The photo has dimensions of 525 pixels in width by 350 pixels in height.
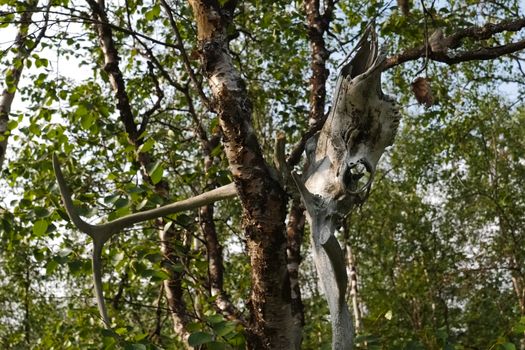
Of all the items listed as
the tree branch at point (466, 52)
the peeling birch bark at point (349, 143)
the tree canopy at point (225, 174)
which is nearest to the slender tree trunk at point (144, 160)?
the tree canopy at point (225, 174)

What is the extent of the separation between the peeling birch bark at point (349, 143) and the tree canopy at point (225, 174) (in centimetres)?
9

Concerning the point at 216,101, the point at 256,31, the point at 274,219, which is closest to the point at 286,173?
the point at 274,219

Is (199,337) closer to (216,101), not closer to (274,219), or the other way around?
(274,219)

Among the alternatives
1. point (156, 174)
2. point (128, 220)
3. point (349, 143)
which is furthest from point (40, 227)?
point (349, 143)

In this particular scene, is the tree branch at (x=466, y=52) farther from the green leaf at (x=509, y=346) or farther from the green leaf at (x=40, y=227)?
the green leaf at (x=40, y=227)

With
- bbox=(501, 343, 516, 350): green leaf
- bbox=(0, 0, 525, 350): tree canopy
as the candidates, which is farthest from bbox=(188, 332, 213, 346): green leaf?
bbox=(501, 343, 516, 350): green leaf

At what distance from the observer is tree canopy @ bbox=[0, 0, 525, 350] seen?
2668 millimetres

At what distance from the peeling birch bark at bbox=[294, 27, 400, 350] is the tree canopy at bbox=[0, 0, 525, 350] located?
9cm

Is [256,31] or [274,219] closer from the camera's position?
[274,219]

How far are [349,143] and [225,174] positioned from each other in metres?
1.52

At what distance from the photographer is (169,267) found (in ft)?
12.7

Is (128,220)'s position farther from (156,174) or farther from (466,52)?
(466,52)

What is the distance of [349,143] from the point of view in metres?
2.38

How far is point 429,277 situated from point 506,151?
10.9 ft
